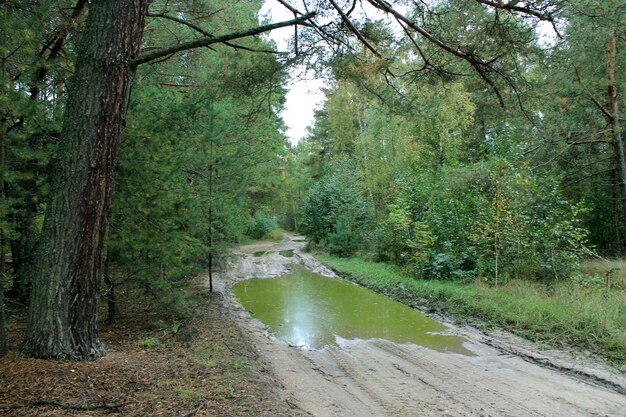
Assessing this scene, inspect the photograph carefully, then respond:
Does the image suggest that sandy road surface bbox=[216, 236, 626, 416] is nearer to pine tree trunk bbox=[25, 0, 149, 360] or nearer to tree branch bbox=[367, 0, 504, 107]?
pine tree trunk bbox=[25, 0, 149, 360]

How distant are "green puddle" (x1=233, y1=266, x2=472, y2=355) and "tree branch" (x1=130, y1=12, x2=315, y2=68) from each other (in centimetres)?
440

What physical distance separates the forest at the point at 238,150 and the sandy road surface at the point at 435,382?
0.94 metres

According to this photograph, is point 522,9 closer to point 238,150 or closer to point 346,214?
point 238,150

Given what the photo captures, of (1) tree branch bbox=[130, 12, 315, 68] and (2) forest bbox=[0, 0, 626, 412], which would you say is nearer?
(2) forest bbox=[0, 0, 626, 412]

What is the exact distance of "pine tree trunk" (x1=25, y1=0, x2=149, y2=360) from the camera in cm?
357

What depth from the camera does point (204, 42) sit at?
422cm

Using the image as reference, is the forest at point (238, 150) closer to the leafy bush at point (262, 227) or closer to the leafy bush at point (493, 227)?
the leafy bush at point (493, 227)

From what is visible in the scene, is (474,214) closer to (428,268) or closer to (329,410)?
(428,268)

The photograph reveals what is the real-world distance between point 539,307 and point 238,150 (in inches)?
283

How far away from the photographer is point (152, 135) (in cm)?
501

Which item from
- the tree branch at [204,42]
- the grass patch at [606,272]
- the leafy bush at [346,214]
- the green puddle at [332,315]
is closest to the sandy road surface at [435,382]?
the green puddle at [332,315]

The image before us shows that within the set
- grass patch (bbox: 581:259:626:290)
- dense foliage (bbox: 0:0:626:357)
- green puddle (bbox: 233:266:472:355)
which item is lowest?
green puddle (bbox: 233:266:472:355)

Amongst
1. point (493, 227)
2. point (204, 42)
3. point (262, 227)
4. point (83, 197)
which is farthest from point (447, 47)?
point (262, 227)

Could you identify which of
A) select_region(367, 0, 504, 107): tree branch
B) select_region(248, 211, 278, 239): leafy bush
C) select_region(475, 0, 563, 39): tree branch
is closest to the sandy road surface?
select_region(367, 0, 504, 107): tree branch
